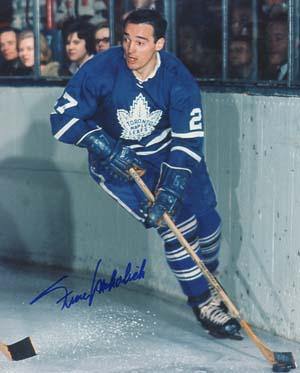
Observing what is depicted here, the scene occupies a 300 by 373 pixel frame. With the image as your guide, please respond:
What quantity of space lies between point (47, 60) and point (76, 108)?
2.50 meters

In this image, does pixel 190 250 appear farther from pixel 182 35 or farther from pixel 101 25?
pixel 101 25

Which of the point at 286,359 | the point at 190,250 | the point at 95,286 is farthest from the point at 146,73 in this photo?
the point at 95,286

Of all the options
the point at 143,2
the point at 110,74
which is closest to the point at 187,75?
the point at 110,74

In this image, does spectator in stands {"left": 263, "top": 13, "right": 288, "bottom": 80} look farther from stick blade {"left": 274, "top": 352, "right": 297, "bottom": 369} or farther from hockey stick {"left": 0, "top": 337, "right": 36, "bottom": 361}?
hockey stick {"left": 0, "top": 337, "right": 36, "bottom": 361}

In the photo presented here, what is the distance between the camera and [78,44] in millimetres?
8648

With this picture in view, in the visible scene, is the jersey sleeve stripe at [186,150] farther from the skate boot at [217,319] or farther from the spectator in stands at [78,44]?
the spectator in stands at [78,44]

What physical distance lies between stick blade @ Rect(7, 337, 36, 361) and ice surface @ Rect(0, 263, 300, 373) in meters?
0.03

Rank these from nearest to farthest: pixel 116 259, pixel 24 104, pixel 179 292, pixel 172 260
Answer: pixel 172 260
pixel 179 292
pixel 116 259
pixel 24 104

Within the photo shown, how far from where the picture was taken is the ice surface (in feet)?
19.8

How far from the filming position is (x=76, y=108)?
637 centimetres

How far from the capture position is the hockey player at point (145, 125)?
20.8ft

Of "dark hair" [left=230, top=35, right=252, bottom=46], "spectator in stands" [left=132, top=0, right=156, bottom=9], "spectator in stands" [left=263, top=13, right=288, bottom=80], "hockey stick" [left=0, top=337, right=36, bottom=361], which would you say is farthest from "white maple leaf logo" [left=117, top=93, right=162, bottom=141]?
"spectator in stands" [left=132, top=0, right=156, bottom=9]

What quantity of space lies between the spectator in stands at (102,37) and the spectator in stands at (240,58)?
3.53 ft

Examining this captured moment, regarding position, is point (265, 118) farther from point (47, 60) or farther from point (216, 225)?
point (47, 60)
